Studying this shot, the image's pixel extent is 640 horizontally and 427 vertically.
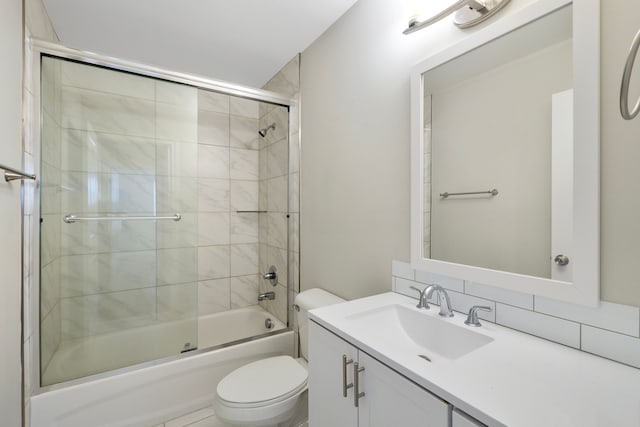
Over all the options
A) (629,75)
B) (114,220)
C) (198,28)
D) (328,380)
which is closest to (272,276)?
(114,220)

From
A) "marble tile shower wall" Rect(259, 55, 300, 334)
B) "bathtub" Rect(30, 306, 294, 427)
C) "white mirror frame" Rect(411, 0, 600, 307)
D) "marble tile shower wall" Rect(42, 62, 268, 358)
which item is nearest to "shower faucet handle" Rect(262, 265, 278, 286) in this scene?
"marble tile shower wall" Rect(259, 55, 300, 334)

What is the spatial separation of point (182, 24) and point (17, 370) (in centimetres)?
194

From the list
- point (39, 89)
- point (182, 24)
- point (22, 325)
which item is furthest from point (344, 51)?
point (22, 325)

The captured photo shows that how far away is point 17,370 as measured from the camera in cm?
123

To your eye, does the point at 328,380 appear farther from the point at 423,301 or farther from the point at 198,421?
the point at 198,421

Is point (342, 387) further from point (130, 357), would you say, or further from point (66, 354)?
point (66, 354)

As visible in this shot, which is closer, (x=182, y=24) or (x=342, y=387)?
(x=342, y=387)

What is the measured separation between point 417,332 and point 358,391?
0.34 meters

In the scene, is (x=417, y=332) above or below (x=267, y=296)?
above

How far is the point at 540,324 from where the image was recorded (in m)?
0.83

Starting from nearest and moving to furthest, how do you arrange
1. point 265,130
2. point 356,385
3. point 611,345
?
point 611,345
point 356,385
point 265,130

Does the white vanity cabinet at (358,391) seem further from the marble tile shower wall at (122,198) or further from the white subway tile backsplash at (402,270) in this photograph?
the marble tile shower wall at (122,198)

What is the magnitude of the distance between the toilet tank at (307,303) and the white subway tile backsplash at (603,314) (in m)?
1.00

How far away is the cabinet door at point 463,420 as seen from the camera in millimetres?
549
